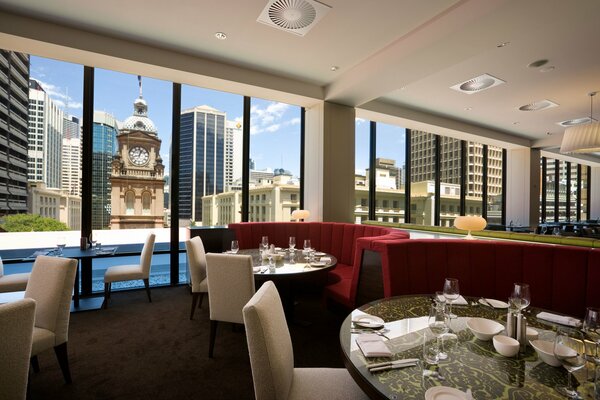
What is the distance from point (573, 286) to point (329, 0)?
125 inches

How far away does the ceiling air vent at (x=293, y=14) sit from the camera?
2.87 meters

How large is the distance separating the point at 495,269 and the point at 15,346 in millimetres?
3236

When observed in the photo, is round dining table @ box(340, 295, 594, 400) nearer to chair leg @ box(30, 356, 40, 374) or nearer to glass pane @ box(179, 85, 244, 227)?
chair leg @ box(30, 356, 40, 374)

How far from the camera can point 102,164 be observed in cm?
427

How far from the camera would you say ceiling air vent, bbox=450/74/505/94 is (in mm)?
4539

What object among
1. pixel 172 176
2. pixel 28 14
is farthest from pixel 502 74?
pixel 28 14

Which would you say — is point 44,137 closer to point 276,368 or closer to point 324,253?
point 324,253

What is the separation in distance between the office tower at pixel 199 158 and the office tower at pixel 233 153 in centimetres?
7

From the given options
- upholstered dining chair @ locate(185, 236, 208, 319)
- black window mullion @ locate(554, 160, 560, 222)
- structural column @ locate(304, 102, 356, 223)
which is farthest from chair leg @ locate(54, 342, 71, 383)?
black window mullion @ locate(554, 160, 560, 222)

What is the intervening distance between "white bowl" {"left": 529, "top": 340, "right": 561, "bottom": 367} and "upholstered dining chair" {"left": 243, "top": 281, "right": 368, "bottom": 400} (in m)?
0.74

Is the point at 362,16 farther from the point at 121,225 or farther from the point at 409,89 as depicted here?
A: the point at 121,225

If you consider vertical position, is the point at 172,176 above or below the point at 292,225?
above

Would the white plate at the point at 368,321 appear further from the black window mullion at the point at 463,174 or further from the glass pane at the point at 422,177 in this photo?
the black window mullion at the point at 463,174

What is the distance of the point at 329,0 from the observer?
2.82 meters
